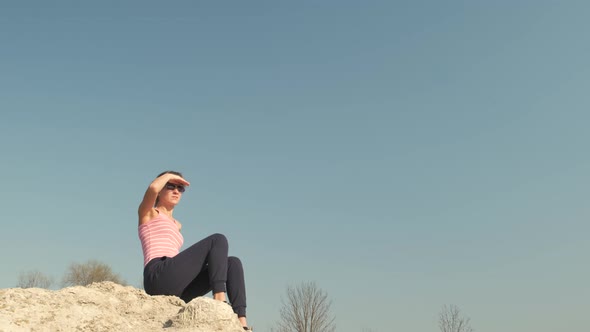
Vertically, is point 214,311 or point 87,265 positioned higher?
point 87,265

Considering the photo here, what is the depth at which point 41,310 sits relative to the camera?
11.4 ft

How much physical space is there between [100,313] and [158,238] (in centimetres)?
114

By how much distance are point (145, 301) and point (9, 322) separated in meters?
1.10

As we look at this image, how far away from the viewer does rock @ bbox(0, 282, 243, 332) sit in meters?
3.36

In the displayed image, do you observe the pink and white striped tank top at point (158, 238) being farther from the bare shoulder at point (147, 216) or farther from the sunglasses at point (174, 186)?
the sunglasses at point (174, 186)

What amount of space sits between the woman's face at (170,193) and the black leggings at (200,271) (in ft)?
2.34

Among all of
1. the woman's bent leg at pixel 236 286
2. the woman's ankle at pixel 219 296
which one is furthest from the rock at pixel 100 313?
the woman's bent leg at pixel 236 286

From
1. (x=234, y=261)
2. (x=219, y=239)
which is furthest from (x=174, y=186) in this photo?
(x=234, y=261)

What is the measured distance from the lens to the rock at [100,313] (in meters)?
3.36

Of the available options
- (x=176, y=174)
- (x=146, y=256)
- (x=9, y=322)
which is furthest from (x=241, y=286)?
(x=9, y=322)

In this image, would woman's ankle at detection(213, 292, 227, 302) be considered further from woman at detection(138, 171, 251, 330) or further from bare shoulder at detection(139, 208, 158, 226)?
bare shoulder at detection(139, 208, 158, 226)

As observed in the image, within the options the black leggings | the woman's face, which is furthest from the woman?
the woman's face

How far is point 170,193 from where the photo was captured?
507 centimetres

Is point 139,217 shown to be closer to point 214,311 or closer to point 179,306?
point 179,306
